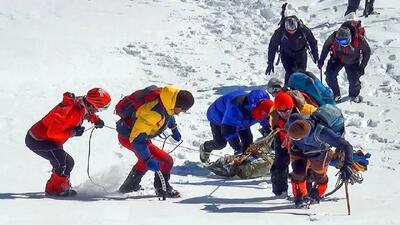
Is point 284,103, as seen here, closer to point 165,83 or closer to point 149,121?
point 149,121

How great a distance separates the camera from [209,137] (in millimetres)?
11555

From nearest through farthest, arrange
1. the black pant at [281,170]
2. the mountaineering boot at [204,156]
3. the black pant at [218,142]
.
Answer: the black pant at [281,170]
the black pant at [218,142]
the mountaineering boot at [204,156]

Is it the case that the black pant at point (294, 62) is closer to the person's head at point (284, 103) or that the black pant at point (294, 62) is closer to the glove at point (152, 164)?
the glove at point (152, 164)

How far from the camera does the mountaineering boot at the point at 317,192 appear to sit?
7.98 m

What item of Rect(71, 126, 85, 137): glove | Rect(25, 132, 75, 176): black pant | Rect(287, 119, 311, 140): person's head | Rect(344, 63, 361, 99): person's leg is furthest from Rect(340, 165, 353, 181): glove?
Rect(344, 63, 361, 99): person's leg

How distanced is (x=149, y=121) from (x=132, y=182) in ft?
3.10

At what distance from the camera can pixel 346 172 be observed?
23.5 feet

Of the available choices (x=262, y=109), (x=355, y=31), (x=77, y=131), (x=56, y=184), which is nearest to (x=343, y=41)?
(x=355, y=31)

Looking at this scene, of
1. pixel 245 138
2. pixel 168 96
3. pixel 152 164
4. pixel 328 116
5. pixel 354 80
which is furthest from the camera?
pixel 354 80

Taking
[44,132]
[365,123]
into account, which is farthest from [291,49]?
[44,132]

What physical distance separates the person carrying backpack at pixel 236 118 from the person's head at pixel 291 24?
3582 mm

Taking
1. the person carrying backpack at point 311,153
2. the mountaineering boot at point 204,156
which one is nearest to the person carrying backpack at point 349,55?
the mountaineering boot at point 204,156

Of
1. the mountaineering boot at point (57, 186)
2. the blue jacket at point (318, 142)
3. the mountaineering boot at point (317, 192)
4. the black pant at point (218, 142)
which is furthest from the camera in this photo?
the black pant at point (218, 142)

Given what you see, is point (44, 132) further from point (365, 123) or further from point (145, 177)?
point (365, 123)
